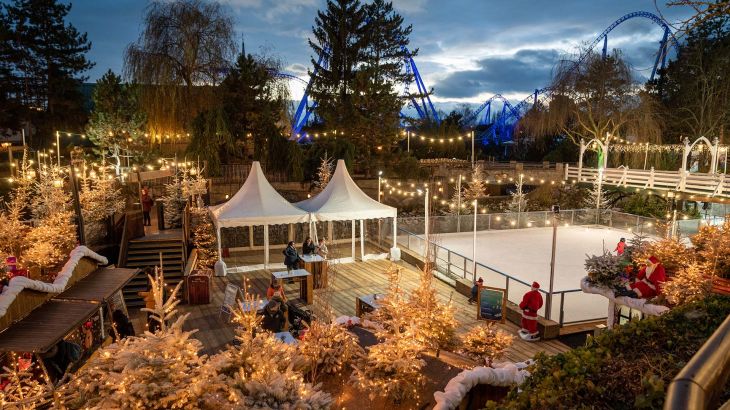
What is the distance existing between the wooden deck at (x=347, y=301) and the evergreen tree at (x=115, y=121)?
67.1 ft

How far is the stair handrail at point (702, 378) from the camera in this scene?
0.93 meters

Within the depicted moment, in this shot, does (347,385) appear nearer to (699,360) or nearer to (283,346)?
(283,346)

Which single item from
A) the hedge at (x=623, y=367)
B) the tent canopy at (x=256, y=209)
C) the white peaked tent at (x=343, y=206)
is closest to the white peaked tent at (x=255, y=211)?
the tent canopy at (x=256, y=209)

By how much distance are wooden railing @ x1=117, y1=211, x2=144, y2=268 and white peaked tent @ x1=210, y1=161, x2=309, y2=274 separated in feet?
7.94

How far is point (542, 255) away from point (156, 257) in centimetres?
1403

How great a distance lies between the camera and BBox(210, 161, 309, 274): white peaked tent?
14977 mm

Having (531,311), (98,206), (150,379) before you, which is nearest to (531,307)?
(531,311)

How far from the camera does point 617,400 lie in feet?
10.2

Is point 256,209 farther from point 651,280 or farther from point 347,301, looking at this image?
point 651,280

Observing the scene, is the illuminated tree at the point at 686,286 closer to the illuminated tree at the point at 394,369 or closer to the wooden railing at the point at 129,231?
the illuminated tree at the point at 394,369

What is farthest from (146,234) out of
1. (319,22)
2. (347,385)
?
(319,22)

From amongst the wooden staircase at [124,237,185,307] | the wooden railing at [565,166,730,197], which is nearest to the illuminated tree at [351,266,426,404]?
the wooden staircase at [124,237,185,307]

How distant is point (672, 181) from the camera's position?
2241 centimetres

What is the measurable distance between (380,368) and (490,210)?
887 inches
